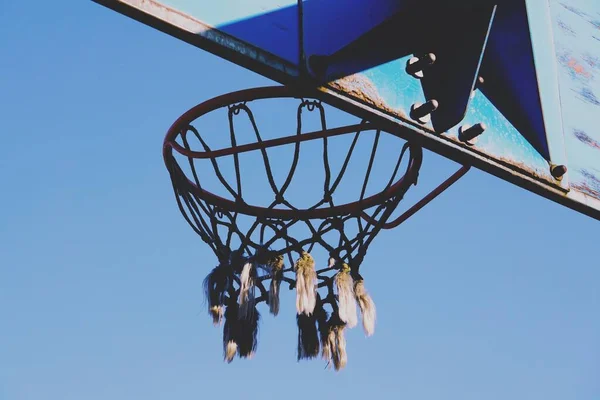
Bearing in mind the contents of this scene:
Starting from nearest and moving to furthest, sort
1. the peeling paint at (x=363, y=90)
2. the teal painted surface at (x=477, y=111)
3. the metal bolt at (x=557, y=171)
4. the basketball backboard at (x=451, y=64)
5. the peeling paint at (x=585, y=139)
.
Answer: the basketball backboard at (x=451, y=64)
the peeling paint at (x=363, y=90)
the teal painted surface at (x=477, y=111)
the metal bolt at (x=557, y=171)
the peeling paint at (x=585, y=139)

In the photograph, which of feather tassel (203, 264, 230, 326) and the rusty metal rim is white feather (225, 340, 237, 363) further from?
the rusty metal rim

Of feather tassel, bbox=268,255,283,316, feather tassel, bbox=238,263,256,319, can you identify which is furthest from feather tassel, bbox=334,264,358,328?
feather tassel, bbox=238,263,256,319

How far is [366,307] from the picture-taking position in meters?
4.96

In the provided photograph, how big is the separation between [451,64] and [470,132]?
37 cm

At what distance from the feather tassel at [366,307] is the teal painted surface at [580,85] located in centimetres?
131

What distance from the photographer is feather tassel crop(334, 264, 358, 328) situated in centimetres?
478

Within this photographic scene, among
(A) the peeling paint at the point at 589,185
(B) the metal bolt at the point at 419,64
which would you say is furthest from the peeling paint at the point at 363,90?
(A) the peeling paint at the point at 589,185

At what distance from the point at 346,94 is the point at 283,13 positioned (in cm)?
45

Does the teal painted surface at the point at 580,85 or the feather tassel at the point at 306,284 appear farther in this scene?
the feather tassel at the point at 306,284

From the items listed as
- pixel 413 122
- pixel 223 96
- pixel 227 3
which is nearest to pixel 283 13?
pixel 227 3

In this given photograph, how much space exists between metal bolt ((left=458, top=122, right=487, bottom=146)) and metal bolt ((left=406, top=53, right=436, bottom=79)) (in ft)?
1.06

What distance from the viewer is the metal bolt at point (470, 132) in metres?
3.95

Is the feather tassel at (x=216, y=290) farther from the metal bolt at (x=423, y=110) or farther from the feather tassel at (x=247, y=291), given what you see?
the metal bolt at (x=423, y=110)

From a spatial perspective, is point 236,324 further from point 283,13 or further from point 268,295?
point 283,13
